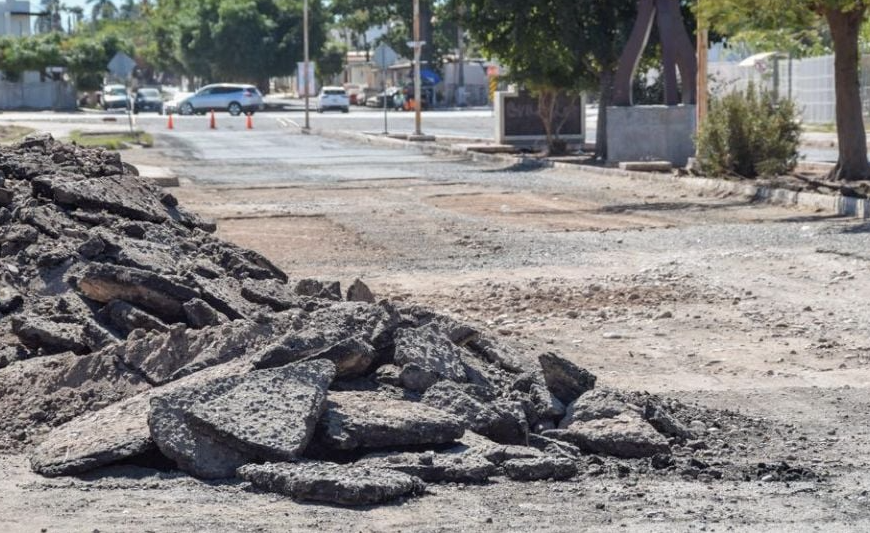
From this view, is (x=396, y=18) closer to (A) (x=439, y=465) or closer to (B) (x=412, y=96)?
(B) (x=412, y=96)

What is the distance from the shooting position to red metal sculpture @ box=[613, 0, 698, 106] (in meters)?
30.5

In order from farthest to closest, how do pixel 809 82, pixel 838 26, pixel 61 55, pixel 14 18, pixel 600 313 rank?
pixel 14 18 < pixel 61 55 < pixel 809 82 < pixel 838 26 < pixel 600 313

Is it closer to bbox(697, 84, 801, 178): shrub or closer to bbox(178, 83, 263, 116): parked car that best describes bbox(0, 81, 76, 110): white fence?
bbox(178, 83, 263, 116): parked car

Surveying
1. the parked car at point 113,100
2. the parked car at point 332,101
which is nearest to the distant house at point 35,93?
the parked car at point 113,100

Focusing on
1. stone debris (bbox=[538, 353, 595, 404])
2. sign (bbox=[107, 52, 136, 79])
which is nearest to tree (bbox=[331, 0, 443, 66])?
sign (bbox=[107, 52, 136, 79])

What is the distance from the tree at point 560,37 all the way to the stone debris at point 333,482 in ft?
84.8

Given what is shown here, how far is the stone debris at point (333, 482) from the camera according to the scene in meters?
6.34

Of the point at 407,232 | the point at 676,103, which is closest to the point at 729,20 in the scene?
the point at 407,232

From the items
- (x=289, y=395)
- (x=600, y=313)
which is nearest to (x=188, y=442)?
(x=289, y=395)

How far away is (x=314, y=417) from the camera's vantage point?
22.6 ft

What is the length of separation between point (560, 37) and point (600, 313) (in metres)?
20.7

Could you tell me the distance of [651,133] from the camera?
30766 millimetres

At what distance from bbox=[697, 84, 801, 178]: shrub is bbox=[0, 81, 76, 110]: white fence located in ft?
207

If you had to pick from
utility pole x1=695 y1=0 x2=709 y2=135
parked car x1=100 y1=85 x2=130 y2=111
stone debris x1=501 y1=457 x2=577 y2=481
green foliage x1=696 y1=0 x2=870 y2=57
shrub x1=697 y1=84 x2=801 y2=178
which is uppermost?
parked car x1=100 y1=85 x2=130 y2=111
